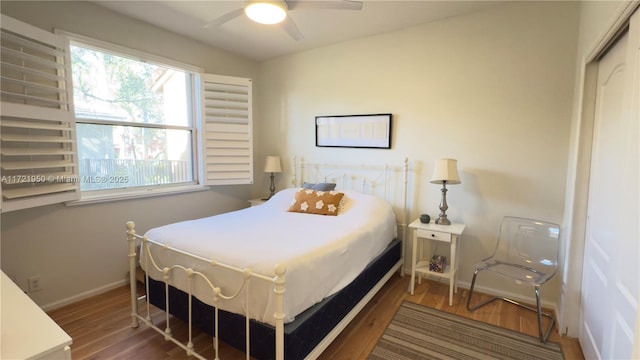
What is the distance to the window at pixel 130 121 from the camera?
2.67 metres

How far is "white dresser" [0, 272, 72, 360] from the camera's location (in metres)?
0.88

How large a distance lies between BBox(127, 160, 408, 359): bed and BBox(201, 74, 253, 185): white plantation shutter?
0.95 m

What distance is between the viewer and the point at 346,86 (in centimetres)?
346

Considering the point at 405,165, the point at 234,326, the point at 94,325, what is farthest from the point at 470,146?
the point at 94,325

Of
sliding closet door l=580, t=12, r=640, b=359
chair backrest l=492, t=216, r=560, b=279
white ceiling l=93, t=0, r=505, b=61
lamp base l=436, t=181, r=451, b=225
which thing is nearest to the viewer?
sliding closet door l=580, t=12, r=640, b=359

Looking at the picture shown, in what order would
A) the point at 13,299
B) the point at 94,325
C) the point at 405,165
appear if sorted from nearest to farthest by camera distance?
the point at 13,299 < the point at 94,325 < the point at 405,165

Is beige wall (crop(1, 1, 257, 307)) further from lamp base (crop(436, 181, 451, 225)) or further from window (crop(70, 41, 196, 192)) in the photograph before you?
lamp base (crop(436, 181, 451, 225))

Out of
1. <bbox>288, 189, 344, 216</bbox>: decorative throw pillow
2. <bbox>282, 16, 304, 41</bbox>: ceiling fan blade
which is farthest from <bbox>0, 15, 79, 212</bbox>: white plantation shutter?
<bbox>288, 189, 344, 216</bbox>: decorative throw pillow

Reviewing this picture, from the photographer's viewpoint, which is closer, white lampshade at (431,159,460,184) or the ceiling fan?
the ceiling fan

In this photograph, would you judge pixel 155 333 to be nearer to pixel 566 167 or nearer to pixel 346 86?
pixel 346 86

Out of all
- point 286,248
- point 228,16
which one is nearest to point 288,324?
point 286,248

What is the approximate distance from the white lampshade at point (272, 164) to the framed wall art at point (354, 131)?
62 cm

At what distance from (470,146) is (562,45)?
3.35ft

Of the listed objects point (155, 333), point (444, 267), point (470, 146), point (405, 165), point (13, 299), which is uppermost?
point (470, 146)
